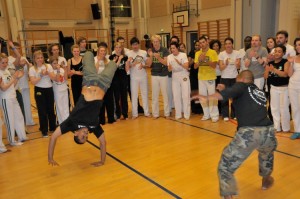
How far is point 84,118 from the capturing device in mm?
3512

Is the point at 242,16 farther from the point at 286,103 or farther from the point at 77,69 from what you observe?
the point at 77,69

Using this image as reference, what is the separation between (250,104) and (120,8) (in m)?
16.3

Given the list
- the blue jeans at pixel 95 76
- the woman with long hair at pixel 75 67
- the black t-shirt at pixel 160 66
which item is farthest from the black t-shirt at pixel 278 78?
the woman with long hair at pixel 75 67

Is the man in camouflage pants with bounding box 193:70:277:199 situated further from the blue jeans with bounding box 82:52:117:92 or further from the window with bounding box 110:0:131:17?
the window with bounding box 110:0:131:17

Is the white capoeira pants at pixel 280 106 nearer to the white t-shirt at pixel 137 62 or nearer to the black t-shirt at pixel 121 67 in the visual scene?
the white t-shirt at pixel 137 62

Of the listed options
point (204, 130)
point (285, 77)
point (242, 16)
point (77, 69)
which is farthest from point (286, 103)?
point (242, 16)

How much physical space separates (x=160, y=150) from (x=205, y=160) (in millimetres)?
779

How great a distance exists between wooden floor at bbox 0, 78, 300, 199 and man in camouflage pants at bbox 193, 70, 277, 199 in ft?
1.63

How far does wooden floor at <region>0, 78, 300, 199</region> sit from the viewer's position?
315cm

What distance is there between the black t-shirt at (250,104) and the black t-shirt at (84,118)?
1.82 m

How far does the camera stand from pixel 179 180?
337 centimetres

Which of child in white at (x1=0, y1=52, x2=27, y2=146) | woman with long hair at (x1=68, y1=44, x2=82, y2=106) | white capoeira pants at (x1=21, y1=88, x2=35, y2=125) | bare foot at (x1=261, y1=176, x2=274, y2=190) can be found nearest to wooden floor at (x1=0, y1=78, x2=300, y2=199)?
bare foot at (x1=261, y1=176, x2=274, y2=190)

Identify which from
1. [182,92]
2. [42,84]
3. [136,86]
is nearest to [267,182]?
[182,92]

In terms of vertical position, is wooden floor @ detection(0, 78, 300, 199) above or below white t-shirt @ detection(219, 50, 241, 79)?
below
